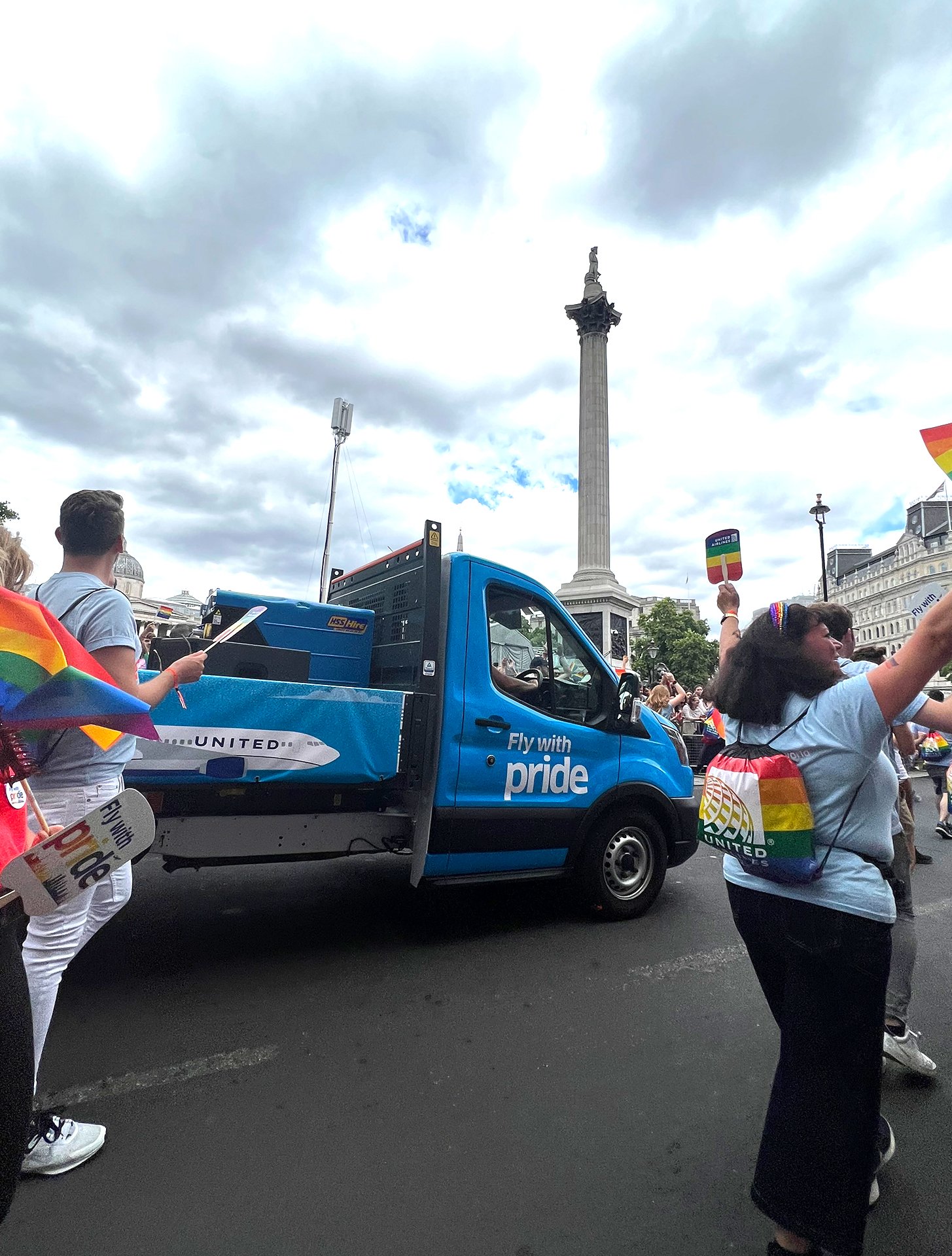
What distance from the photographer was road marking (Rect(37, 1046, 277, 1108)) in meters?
2.52

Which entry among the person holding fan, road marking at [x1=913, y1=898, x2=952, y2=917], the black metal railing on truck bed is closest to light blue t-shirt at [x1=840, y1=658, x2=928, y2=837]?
the person holding fan

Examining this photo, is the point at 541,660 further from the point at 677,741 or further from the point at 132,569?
the point at 132,569

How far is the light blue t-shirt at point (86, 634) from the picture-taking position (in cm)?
214

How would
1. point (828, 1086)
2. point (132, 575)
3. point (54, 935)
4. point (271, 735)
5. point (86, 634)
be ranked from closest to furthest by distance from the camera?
point (828, 1086) → point (54, 935) → point (86, 634) → point (271, 735) → point (132, 575)

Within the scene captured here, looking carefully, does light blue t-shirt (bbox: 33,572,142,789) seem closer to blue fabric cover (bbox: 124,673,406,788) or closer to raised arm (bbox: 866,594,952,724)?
blue fabric cover (bbox: 124,673,406,788)

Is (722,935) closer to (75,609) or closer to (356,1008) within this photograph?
(356,1008)

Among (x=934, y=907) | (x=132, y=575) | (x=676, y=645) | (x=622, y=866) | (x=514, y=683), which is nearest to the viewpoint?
(x=514, y=683)

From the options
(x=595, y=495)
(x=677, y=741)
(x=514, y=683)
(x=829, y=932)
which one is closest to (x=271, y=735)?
(x=514, y=683)

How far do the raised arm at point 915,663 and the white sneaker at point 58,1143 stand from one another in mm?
2860

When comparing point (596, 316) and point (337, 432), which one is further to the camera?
point (596, 316)

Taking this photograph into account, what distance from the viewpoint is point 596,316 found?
41.9 m

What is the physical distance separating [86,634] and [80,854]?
1158 millimetres

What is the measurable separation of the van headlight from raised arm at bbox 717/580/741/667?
7.36ft

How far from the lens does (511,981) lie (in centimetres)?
362
